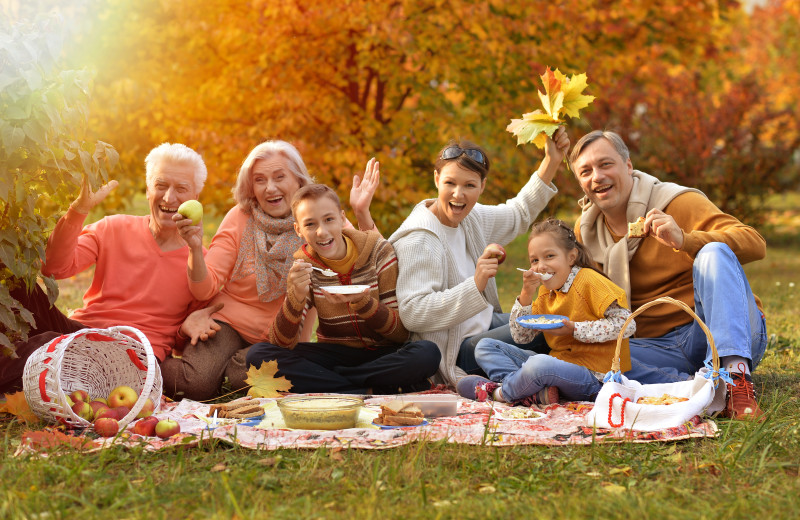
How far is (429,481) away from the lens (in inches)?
112

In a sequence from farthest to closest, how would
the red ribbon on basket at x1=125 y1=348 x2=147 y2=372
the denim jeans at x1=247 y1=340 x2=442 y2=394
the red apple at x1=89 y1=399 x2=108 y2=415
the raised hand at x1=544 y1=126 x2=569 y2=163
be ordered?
the raised hand at x1=544 y1=126 x2=569 y2=163, the denim jeans at x1=247 y1=340 x2=442 y2=394, the red ribbon on basket at x1=125 y1=348 x2=147 y2=372, the red apple at x1=89 y1=399 x2=108 y2=415

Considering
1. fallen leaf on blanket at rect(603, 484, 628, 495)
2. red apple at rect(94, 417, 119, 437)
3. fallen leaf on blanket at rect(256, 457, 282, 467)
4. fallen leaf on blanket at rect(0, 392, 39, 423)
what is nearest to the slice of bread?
fallen leaf on blanket at rect(603, 484, 628, 495)

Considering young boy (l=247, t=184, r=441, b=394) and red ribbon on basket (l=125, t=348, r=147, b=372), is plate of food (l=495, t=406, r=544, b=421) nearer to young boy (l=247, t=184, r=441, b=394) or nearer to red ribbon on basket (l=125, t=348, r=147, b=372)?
young boy (l=247, t=184, r=441, b=394)

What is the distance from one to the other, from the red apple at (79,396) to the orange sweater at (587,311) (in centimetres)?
232

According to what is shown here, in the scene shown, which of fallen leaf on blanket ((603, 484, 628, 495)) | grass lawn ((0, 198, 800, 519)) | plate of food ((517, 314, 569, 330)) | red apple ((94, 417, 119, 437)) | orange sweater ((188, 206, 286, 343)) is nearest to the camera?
grass lawn ((0, 198, 800, 519))

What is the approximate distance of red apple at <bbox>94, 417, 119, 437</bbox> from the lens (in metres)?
3.37

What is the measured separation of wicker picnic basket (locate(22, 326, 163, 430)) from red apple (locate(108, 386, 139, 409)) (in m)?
0.09

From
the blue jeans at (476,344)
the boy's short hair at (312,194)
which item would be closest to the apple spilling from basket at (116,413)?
the boy's short hair at (312,194)

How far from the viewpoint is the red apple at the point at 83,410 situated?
3537mm

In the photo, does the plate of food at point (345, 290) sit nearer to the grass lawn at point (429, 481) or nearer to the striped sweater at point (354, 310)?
the striped sweater at point (354, 310)

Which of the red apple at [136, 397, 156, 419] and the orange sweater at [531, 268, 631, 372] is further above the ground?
the orange sweater at [531, 268, 631, 372]

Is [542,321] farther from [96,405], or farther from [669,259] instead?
[96,405]

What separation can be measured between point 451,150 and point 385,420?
1.67 meters

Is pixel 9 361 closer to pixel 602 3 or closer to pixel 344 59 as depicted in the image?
pixel 344 59
